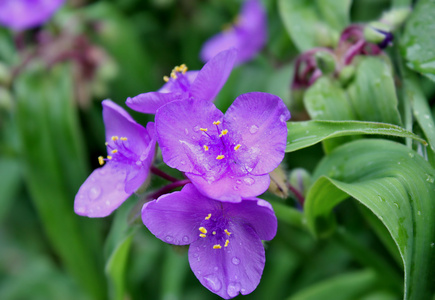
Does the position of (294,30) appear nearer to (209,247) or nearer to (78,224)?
(209,247)

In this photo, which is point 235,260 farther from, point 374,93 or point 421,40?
point 421,40

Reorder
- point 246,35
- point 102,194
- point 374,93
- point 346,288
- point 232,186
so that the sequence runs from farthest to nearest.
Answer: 1. point 246,35
2. point 346,288
3. point 374,93
4. point 102,194
5. point 232,186

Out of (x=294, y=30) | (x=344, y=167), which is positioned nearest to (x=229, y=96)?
(x=294, y=30)

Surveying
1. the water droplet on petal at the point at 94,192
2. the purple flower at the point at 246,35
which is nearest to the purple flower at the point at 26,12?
the purple flower at the point at 246,35

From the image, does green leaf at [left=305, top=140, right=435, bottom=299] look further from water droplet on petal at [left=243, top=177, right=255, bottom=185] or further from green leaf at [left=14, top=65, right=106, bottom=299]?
green leaf at [left=14, top=65, right=106, bottom=299]

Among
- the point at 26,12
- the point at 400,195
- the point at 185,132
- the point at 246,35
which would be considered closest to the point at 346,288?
the point at 400,195

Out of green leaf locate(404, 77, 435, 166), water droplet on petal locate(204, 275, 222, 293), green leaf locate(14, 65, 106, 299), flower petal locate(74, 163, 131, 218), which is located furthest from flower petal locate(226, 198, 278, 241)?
green leaf locate(14, 65, 106, 299)

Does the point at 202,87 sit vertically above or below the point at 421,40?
above

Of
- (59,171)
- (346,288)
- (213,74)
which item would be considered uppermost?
(213,74)
